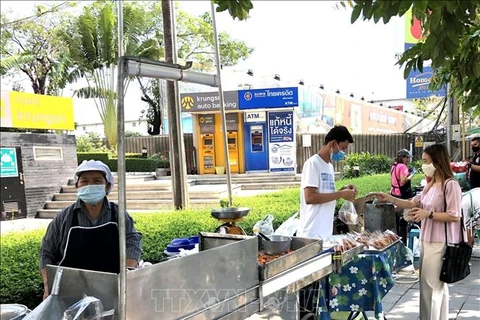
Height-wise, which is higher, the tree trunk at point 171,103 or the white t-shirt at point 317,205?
the tree trunk at point 171,103

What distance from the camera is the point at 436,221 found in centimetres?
323

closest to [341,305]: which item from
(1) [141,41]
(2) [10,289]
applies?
(2) [10,289]

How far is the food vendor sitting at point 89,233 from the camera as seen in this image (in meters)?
2.22

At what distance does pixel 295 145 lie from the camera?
55.1 ft

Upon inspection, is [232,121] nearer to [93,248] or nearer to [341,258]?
[341,258]

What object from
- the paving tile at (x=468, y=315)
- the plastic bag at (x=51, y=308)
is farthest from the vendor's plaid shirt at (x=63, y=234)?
the paving tile at (x=468, y=315)

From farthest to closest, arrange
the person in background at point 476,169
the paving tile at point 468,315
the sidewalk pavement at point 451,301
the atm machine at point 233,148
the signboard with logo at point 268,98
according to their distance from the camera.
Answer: the atm machine at point 233,148
the signboard with logo at point 268,98
the person in background at point 476,169
the sidewalk pavement at point 451,301
the paving tile at point 468,315

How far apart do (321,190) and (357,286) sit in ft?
2.52

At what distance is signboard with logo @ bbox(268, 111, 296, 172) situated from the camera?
53.4 ft

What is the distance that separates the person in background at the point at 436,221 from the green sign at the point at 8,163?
11359 millimetres

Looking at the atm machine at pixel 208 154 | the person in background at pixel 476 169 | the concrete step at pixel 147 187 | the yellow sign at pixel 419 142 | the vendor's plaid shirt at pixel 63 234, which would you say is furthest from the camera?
the atm machine at pixel 208 154

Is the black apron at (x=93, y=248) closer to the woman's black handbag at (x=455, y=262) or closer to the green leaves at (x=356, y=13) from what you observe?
the green leaves at (x=356, y=13)

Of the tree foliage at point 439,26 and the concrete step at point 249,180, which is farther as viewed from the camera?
the concrete step at point 249,180

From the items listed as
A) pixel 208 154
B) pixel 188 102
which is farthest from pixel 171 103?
pixel 208 154
